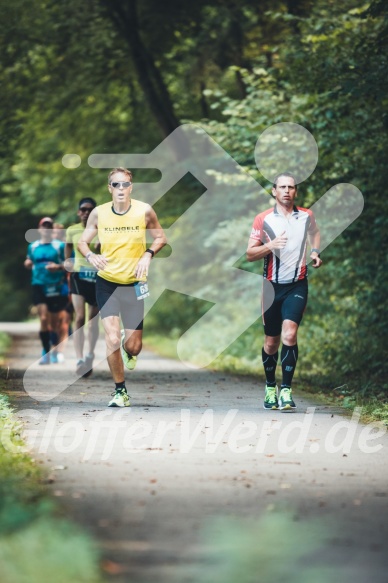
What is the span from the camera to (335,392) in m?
13.4

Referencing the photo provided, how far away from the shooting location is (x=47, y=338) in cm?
1798

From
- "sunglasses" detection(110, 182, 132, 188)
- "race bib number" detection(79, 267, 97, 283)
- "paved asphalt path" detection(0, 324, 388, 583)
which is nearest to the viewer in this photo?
"paved asphalt path" detection(0, 324, 388, 583)

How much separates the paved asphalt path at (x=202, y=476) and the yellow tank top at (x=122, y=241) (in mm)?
1250

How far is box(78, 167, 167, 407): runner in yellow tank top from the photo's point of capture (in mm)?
10797

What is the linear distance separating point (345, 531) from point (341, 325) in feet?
39.1

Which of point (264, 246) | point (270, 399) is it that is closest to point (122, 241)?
point (264, 246)

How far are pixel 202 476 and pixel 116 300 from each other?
4168mm

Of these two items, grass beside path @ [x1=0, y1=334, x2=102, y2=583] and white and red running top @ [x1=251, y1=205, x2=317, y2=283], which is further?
white and red running top @ [x1=251, y1=205, x2=317, y2=283]

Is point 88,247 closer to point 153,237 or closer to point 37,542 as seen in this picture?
point 153,237

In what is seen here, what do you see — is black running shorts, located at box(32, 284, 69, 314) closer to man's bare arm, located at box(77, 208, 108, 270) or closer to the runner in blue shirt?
the runner in blue shirt

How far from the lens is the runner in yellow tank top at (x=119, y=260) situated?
10.8 meters

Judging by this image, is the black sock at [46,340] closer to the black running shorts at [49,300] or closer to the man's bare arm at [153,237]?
the black running shorts at [49,300]

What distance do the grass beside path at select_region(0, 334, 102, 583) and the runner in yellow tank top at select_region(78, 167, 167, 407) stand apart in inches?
172

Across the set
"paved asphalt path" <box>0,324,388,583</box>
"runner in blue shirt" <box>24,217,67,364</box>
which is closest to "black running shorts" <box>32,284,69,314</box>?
"runner in blue shirt" <box>24,217,67,364</box>
